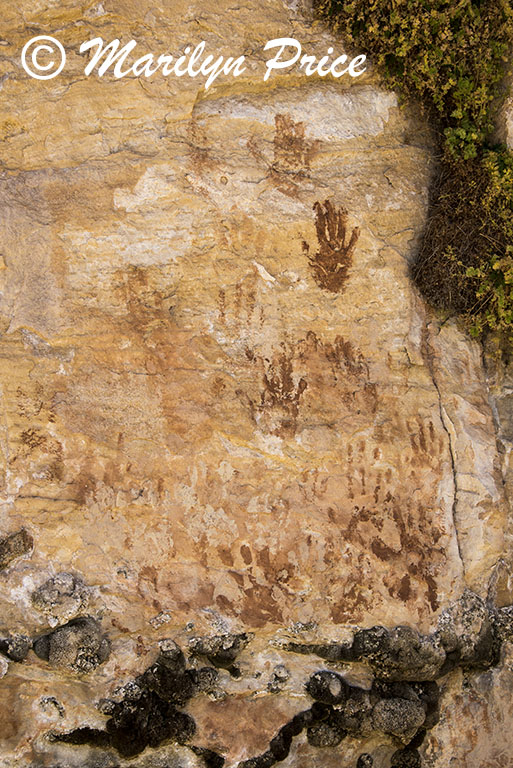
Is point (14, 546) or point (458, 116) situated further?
point (458, 116)

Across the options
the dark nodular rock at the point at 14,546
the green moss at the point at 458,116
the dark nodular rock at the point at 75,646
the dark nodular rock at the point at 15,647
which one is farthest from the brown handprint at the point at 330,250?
the dark nodular rock at the point at 15,647

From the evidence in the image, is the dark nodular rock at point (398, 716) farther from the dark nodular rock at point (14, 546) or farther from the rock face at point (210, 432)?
the dark nodular rock at point (14, 546)

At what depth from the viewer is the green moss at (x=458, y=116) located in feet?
11.5

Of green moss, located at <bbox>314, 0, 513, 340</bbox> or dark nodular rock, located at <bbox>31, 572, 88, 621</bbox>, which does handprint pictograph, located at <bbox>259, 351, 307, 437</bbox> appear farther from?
dark nodular rock, located at <bbox>31, 572, 88, 621</bbox>

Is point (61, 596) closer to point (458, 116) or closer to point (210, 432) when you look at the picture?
point (210, 432)

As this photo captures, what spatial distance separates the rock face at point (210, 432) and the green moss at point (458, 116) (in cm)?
24

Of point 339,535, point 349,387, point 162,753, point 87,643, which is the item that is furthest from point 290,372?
point 162,753

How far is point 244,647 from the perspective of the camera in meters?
3.52

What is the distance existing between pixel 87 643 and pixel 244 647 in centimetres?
78

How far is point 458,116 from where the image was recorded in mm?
3592

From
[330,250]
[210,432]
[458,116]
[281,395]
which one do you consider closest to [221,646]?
[210,432]

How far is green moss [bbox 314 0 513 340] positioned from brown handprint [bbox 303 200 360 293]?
16.3 inches

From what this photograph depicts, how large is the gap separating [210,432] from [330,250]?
1122 mm

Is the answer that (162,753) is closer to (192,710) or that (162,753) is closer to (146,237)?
(192,710)
